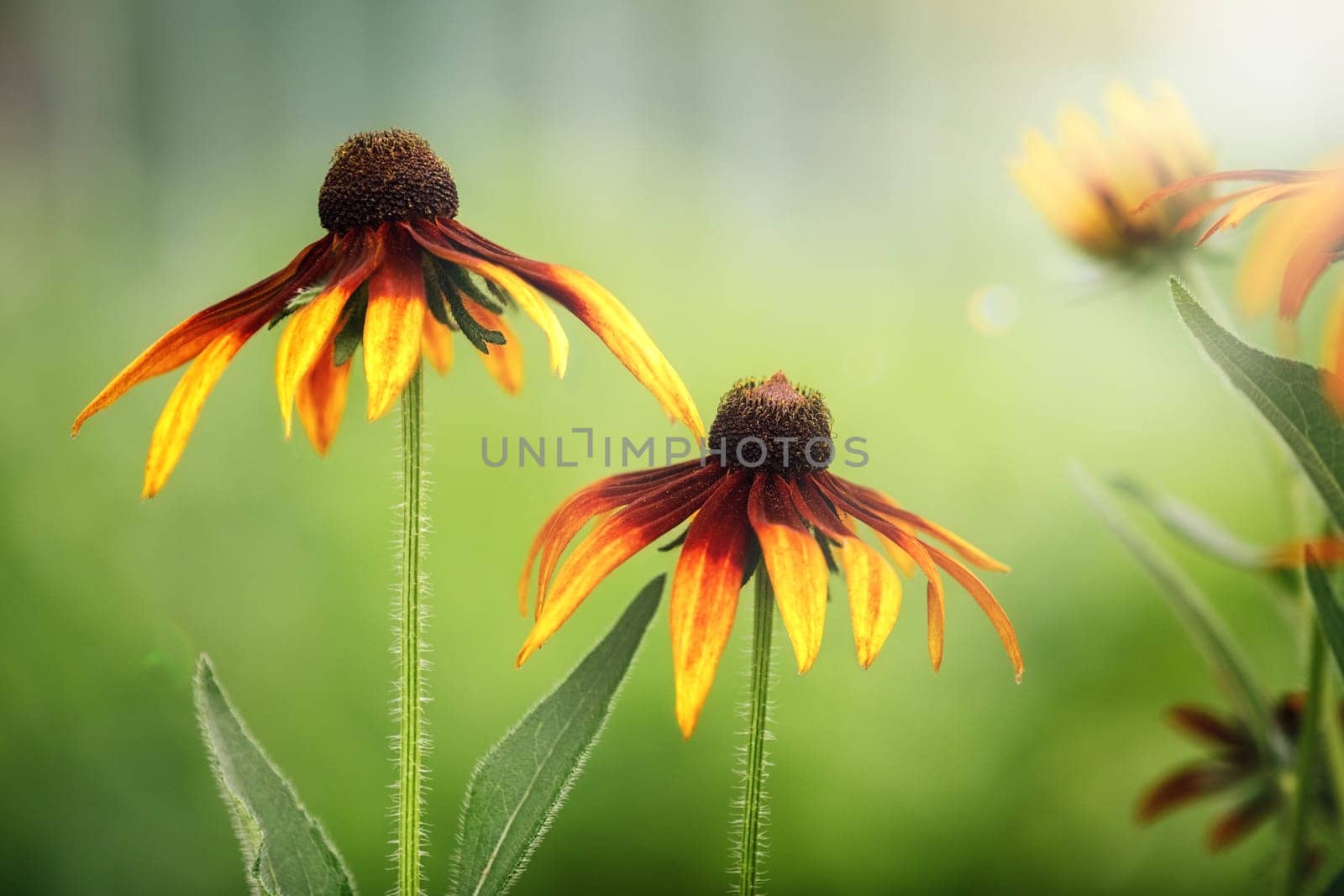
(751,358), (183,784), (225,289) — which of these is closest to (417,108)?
(225,289)

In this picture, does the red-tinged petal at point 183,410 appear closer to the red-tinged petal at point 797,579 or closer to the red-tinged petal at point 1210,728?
the red-tinged petal at point 797,579

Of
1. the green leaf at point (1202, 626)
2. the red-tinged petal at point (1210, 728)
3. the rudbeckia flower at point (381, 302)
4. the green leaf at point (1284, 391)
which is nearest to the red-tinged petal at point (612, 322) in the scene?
the rudbeckia flower at point (381, 302)

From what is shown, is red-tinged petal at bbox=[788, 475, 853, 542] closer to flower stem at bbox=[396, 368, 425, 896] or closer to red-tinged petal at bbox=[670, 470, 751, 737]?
red-tinged petal at bbox=[670, 470, 751, 737]

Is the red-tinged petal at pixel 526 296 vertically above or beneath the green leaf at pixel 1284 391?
above

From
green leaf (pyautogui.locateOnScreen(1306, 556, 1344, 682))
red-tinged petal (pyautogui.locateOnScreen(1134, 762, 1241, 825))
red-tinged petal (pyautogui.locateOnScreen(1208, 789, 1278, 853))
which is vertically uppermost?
green leaf (pyautogui.locateOnScreen(1306, 556, 1344, 682))

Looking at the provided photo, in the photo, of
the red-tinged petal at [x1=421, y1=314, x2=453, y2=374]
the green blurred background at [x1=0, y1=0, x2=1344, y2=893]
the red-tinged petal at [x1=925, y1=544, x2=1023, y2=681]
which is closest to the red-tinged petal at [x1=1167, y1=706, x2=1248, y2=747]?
the green blurred background at [x1=0, y1=0, x2=1344, y2=893]

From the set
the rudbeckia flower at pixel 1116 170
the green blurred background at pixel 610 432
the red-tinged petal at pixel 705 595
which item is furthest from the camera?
the green blurred background at pixel 610 432

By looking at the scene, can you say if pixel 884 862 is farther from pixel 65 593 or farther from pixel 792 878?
pixel 65 593
